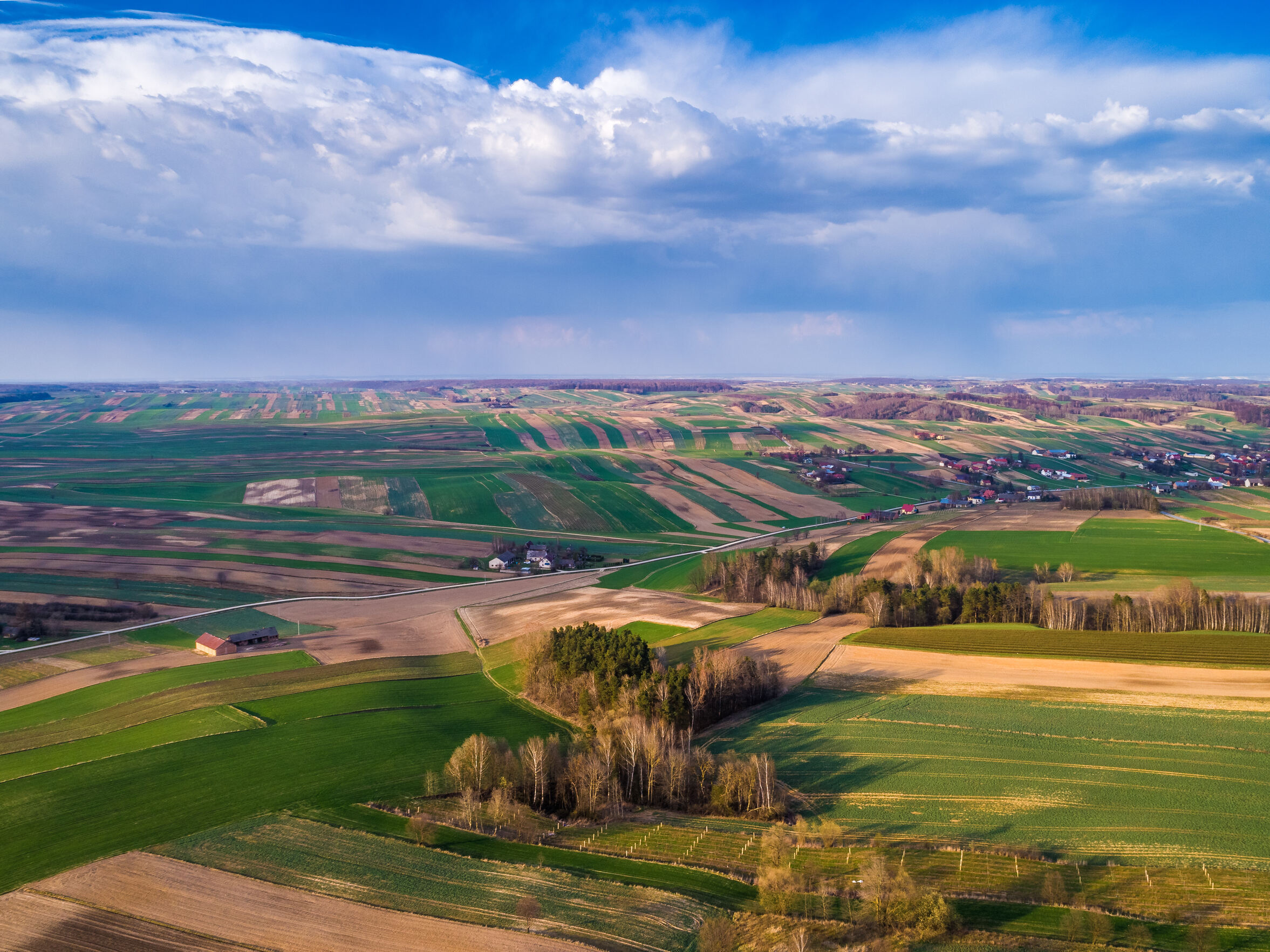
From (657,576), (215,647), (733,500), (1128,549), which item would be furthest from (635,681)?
(733,500)

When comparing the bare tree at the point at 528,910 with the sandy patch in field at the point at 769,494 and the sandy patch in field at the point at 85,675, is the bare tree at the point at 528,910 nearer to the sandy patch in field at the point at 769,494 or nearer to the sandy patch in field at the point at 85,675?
the sandy patch in field at the point at 85,675

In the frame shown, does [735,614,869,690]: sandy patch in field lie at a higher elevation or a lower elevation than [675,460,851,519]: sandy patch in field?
lower

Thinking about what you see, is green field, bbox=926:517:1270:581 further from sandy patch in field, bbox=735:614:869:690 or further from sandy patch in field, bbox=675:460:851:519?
sandy patch in field, bbox=735:614:869:690

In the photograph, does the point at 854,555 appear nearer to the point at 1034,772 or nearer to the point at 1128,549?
the point at 1128,549

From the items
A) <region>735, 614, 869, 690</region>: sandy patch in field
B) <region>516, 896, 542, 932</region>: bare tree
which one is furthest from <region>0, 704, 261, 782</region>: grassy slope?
<region>735, 614, 869, 690</region>: sandy patch in field

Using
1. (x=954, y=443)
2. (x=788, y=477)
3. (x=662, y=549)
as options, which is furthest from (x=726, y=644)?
(x=954, y=443)

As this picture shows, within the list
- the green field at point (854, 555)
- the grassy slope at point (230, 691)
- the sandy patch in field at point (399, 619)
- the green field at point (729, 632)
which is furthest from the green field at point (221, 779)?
the green field at point (854, 555)

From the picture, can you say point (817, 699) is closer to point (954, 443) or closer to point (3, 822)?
point (3, 822)
